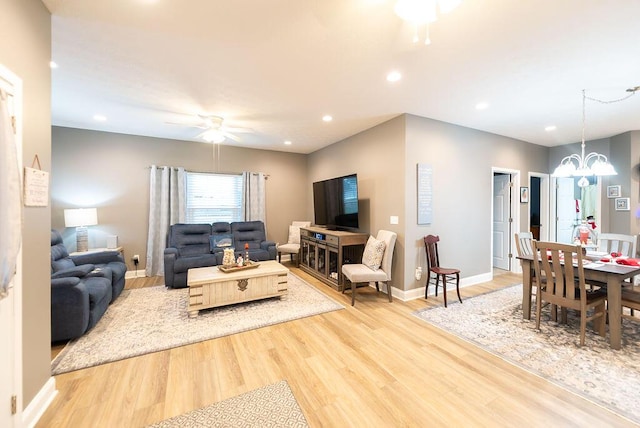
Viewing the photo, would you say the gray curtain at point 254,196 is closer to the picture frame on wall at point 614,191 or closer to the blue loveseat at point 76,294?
the blue loveseat at point 76,294

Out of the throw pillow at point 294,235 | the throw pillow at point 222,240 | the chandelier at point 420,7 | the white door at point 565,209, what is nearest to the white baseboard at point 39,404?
the throw pillow at point 222,240

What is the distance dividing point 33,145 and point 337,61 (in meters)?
2.35

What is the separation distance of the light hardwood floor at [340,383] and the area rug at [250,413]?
7cm

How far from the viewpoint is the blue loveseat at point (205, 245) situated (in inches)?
163

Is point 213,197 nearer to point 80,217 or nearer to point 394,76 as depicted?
point 80,217

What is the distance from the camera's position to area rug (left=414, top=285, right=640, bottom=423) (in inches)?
73.9

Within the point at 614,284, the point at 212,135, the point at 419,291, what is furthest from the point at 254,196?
the point at 614,284

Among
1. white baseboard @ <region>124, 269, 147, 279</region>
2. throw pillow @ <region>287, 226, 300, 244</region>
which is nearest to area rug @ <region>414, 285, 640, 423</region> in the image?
throw pillow @ <region>287, 226, 300, 244</region>

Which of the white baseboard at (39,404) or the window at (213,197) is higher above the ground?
the window at (213,197)

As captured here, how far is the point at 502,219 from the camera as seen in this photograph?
5.20 meters

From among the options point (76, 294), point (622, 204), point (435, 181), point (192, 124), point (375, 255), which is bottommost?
point (76, 294)

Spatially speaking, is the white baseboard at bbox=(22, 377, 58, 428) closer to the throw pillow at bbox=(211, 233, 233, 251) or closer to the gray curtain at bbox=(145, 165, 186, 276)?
the throw pillow at bbox=(211, 233, 233, 251)

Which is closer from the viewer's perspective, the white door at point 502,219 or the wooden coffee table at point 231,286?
the wooden coffee table at point 231,286

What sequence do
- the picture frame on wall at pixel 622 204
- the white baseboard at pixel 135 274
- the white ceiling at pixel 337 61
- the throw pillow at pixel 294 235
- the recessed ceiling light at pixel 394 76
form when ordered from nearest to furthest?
the white ceiling at pixel 337 61 < the recessed ceiling light at pixel 394 76 < the picture frame on wall at pixel 622 204 < the white baseboard at pixel 135 274 < the throw pillow at pixel 294 235
